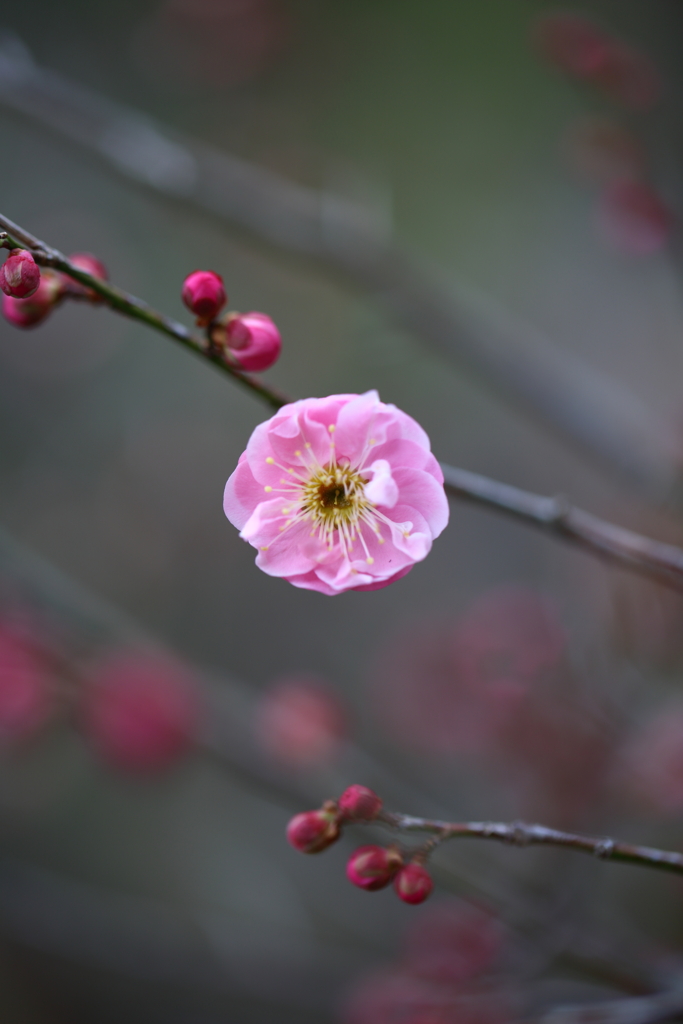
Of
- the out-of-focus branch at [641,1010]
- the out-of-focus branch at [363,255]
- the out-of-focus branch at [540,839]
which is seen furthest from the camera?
the out-of-focus branch at [363,255]

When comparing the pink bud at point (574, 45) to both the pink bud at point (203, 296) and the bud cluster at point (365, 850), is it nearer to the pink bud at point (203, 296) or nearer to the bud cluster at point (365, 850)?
the pink bud at point (203, 296)

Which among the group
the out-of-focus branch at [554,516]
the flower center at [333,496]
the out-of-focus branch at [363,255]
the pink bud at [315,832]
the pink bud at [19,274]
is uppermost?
the out-of-focus branch at [363,255]

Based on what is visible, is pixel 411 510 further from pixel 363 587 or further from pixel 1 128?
pixel 1 128

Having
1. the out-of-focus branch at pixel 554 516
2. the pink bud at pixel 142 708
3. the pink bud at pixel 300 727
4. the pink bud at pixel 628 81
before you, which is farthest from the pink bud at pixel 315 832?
the pink bud at pixel 628 81

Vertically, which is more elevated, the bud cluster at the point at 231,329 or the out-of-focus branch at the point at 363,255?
the out-of-focus branch at the point at 363,255

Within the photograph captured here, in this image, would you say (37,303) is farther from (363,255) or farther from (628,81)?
(628,81)

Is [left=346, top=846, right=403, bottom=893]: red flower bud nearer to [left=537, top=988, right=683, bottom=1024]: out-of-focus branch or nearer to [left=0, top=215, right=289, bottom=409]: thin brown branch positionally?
[left=537, top=988, right=683, bottom=1024]: out-of-focus branch
